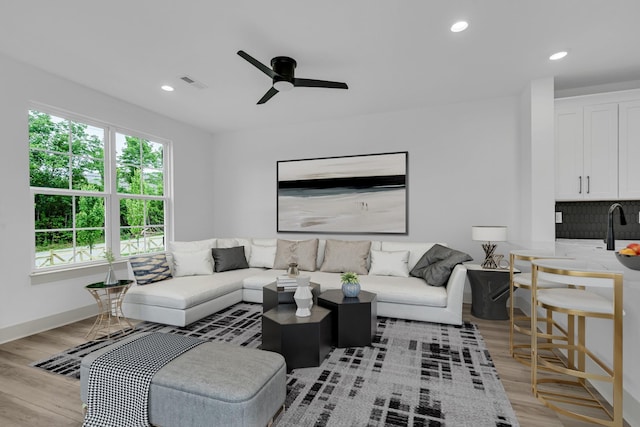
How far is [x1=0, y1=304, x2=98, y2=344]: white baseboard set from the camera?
2963 mm

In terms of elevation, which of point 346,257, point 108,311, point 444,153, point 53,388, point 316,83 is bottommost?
point 53,388

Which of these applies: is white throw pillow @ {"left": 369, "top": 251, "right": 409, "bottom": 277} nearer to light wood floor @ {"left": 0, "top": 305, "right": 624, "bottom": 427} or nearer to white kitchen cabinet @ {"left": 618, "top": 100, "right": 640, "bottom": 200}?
light wood floor @ {"left": 0, "top": 305, "right": 624, "bottom": 427}

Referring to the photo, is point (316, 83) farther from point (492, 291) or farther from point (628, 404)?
point (628, 404)

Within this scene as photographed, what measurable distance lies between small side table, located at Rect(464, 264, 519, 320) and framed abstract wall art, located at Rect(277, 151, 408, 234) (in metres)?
1.30

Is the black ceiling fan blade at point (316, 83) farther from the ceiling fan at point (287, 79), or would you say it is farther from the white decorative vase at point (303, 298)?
the white decorative vase at point (303, 298)

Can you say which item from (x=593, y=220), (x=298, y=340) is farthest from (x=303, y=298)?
(x=593, y=220)

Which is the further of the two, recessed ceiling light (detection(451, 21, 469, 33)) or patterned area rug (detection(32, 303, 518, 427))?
recessed ceiling light (detection(451, 21, 469, 33))

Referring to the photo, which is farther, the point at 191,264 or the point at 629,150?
the point at 191,264

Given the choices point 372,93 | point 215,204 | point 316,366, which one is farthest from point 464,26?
point 215,204

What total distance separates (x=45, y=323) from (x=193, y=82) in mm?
3184

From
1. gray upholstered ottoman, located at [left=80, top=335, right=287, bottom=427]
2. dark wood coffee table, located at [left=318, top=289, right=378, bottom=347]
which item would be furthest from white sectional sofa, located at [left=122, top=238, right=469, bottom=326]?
gray upholstered ottoman, located at [left=80, top=335, right=287, bottom=427]

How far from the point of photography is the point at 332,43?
108 inches

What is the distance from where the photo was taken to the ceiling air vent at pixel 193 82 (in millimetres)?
3455

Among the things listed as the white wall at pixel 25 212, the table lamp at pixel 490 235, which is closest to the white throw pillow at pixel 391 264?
the table lamp at pixel 490 235
